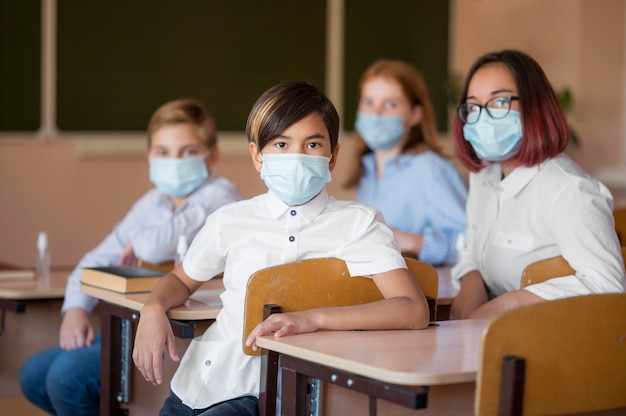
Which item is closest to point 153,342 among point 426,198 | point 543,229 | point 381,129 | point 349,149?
point 543,229

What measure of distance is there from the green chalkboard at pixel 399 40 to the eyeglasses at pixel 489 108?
434 cm

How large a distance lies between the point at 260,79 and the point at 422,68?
4.73 feet

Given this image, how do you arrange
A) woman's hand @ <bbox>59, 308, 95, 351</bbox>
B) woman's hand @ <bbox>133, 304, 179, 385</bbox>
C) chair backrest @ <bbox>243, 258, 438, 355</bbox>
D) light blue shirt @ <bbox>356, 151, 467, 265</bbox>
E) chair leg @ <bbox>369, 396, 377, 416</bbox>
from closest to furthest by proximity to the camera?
chair leg @ <bbox>369, 396, 377, 416</bbox> < chair backrest @ <bbox>243, 258, 438, 355</bbox> < woman's hand @ <bbox>133, 304, 179, 385</bbox> < woman's hand @ <bbox>59, 308, 95, 351</bbox> < light blue shirt @ <bbox>356, 151, 467, 265</bbox>

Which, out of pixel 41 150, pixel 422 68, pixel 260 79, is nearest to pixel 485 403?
pixel 41 150

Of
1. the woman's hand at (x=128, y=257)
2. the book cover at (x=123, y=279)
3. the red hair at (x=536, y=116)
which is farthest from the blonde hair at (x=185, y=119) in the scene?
the red hair at (x=536, y=116)

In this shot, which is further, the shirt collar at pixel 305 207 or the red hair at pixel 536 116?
the red hair at pixel 536 116

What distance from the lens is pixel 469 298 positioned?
2.80 metres

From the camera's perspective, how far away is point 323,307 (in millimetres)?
2273

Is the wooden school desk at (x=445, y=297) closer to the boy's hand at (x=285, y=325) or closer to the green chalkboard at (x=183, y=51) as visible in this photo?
the boy's hand at (x=285, y=325)

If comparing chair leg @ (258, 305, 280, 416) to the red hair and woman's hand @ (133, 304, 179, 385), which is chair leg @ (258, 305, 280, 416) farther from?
the red hair

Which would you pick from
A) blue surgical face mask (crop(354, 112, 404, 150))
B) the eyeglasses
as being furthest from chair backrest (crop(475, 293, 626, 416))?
blue surgical face mask (crop(354, 112, 404, 150))

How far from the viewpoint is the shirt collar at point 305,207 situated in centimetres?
240

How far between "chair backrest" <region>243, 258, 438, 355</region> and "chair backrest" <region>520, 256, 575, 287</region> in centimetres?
51

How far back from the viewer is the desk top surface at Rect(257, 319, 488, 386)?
5.78ft
